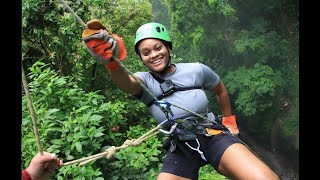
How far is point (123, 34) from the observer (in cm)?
486

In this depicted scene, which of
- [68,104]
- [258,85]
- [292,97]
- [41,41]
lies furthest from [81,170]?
[292,97]

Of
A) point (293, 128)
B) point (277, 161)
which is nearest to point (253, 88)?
point (293, 128)

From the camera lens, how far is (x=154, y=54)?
2094 mm

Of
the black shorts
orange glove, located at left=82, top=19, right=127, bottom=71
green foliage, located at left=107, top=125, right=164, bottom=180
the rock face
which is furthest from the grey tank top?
the rock face

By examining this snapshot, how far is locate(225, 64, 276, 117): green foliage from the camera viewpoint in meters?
12.3

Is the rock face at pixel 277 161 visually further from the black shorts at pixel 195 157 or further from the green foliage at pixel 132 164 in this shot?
the black shorts at pixel 195 157

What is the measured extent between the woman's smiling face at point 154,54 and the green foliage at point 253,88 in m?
10.6

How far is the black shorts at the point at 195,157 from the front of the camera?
6.34ft

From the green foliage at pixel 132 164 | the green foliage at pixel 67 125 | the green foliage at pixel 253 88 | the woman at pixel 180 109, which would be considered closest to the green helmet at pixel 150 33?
the woman at pixel 180 109

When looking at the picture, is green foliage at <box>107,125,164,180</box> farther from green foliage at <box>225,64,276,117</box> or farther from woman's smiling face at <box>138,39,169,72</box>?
green foliage at <box>225,64,276,117</box>

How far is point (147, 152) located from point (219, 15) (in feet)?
41.3

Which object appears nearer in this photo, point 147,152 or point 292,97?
point 147,152

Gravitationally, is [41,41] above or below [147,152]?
above
